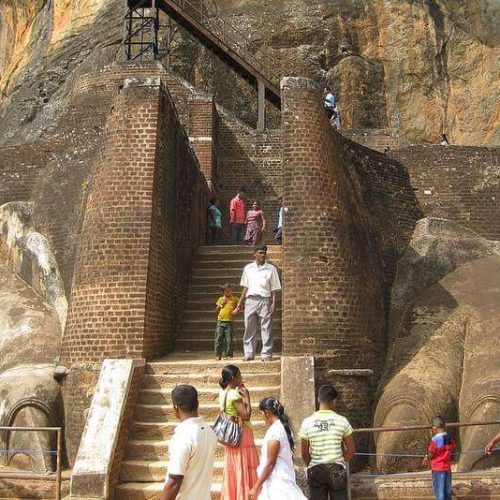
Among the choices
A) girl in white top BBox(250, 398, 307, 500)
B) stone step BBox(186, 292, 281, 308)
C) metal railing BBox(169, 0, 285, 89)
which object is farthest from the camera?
metal railing BBox(169, 0, 285, 89)

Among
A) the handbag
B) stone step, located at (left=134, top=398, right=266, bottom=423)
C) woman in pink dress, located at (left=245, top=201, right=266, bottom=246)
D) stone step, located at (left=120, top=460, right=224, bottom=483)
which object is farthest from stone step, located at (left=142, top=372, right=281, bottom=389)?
woman in pink dress, located at (left=245, top=201, right=266, bottom=246)

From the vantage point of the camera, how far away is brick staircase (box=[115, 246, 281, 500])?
301 inches

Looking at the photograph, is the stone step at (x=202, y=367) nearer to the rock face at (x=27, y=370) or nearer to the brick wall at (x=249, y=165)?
the rock face at (x=27, y=370)

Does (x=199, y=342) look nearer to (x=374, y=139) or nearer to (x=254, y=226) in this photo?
(x=254, y=226)

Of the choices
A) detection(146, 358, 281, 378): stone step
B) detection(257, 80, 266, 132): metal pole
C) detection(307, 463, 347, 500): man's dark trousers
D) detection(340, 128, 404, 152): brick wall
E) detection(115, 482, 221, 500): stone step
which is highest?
detection(257, 80, 266, 132): metal pole

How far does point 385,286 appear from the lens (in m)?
11.8

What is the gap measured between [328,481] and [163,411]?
2.95 metres

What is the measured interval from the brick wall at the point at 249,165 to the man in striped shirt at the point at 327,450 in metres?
11.5

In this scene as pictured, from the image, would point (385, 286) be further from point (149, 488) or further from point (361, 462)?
point (149, 488)

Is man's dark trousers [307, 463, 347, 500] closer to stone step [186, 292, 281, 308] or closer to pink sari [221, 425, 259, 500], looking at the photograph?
pink sari [221, 425, 259, 500]

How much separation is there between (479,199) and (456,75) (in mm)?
13921

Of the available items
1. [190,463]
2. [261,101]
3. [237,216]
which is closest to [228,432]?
[190,463]

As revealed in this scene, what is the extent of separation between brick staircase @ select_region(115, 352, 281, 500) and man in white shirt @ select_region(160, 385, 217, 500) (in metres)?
2.96

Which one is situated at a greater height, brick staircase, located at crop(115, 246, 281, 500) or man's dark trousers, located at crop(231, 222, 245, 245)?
man's dark trousers, located at crop(231, 222, 245, 245)
